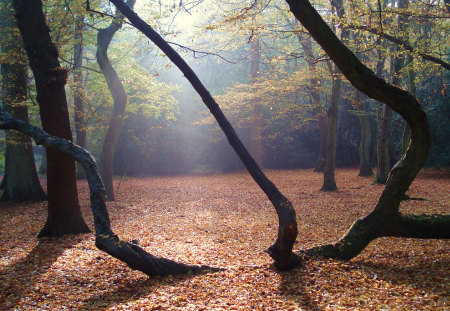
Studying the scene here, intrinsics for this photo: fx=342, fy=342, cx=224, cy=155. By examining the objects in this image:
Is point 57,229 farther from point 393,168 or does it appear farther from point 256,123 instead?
point 256,123

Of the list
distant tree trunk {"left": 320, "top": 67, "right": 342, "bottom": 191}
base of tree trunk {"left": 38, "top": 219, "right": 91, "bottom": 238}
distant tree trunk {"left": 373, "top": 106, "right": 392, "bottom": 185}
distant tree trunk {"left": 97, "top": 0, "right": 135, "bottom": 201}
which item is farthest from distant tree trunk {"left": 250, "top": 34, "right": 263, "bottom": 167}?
base of tree trunk {"left": 38, "top": 219, "right": 91, "bottom": 238}

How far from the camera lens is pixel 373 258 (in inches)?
178

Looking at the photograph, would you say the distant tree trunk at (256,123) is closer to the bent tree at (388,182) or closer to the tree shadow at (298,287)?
the bent tree at (388,182)

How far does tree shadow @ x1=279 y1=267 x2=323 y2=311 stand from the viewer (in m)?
3.14

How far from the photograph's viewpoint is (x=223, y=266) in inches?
173

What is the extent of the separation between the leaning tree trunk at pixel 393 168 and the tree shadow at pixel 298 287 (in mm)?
445

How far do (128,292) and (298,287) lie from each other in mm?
1787

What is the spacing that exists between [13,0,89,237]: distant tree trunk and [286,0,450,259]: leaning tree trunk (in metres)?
4.10

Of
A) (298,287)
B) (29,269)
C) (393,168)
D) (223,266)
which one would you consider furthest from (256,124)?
(298,287)

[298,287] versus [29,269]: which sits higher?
[298,287]

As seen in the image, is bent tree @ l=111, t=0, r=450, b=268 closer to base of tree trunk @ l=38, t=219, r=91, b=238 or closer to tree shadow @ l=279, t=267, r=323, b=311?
tree shadow @ l=279, t=267, r=323, b=311

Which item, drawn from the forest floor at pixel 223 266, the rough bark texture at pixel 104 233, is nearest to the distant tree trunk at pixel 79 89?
the forest floor at pixel 223 266

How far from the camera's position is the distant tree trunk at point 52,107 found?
5.49 meters

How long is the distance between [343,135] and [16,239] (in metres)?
19.0
